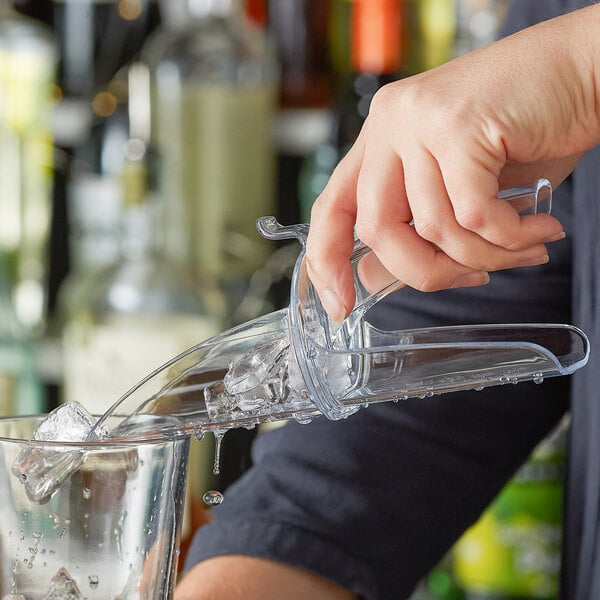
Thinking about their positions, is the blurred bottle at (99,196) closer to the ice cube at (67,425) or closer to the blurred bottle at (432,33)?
the blurred bottle at (432,33)

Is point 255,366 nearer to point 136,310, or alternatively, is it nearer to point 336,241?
point 336,241

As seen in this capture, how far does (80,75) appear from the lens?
52.2 inches

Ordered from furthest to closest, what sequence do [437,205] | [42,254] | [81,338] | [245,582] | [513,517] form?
[42,254]
[81,338]
[513,517]
[245,582]
[437,205]

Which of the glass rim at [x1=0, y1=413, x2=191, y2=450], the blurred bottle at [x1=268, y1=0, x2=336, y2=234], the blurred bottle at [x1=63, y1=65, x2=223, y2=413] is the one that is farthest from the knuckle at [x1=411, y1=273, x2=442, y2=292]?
the blurred bottle at [x1=268, y1=0, x2=336, y2=234]

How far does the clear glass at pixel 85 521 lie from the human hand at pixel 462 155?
0.33 feet

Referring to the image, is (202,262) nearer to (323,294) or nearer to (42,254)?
(42,254)

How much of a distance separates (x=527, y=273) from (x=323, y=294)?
11.5 inches

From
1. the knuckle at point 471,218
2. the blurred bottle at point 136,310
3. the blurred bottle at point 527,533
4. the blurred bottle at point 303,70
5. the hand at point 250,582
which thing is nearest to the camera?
the knuckle at point 471,218

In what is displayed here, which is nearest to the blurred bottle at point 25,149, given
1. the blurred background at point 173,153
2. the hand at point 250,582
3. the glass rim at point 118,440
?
the blurred background at point 173,153

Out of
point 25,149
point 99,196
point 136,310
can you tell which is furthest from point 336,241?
point 25,149

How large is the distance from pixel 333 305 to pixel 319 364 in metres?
0.02

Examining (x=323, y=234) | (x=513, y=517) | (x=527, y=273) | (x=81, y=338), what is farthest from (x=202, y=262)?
(x=323, y=234)

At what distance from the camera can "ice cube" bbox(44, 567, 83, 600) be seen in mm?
454

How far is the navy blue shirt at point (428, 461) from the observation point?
67 cm
